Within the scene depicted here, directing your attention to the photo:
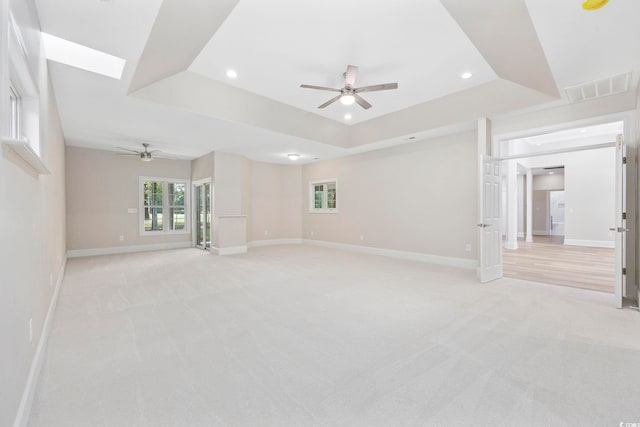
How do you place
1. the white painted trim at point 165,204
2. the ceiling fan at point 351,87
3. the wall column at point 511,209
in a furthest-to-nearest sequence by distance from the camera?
the wall column at point 511,209 → the white painted trim at point 165,204 → the ceiling fan at point 351,87

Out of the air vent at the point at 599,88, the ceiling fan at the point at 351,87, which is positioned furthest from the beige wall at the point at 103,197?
the air vent at the point at 599,88

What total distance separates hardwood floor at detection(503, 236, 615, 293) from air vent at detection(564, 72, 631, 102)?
2.77 m

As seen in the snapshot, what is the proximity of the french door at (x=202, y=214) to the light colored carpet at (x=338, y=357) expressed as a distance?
A: 11.9 feet

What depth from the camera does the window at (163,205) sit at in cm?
756

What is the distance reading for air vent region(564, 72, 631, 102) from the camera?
3.34 metres

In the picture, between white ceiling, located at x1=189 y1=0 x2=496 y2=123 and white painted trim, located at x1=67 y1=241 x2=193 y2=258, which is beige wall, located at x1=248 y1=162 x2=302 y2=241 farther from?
white ceiling, located at x1=189 y1=0 x2=496 y2=123

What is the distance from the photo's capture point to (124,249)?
7.17 metres

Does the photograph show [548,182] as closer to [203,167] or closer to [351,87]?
[351,87]

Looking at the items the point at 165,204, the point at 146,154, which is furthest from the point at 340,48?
the point at 165,204

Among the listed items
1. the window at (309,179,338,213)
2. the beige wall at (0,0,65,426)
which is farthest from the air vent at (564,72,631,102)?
the beige wall at (0,0,65,426)

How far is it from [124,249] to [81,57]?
Result: 5560 millimetres

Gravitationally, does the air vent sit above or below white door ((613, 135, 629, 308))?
above

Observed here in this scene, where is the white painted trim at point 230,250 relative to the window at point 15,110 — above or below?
below

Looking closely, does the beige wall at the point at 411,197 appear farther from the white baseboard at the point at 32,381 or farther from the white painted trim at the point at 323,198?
the white baseboard at the point at 32,381
